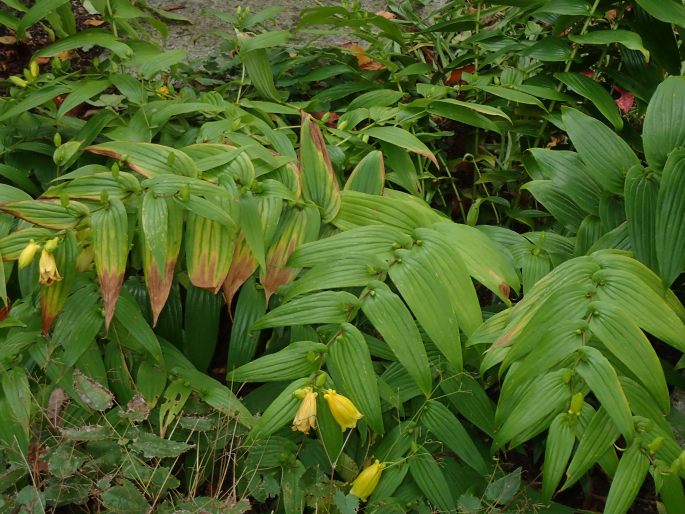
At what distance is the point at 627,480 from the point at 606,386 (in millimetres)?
193

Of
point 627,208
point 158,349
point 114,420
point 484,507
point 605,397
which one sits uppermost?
point 627,208

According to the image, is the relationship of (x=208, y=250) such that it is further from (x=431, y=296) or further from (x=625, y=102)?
(x=625, y=102)

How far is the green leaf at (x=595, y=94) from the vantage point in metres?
1.97

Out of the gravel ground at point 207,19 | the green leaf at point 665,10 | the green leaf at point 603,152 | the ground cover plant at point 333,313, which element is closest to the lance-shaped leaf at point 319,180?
the ground cover plant at point 333,313

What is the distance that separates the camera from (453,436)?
1.56 metres

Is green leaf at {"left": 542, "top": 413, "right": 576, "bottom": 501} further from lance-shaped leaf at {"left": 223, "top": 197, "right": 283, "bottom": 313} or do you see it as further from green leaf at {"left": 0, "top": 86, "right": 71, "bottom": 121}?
green leaf at {"left": 0, "top": 86, "right": 71, "bottom": 121}

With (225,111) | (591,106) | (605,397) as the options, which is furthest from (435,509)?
(591,106)

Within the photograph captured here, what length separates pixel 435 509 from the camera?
1.54 m

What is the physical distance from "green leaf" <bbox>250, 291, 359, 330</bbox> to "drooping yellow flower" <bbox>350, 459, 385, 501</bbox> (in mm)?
308

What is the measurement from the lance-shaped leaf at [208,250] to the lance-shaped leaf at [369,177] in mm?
398

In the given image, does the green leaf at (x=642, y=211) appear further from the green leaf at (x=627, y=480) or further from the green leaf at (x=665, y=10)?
the green leaf at (x=665, y=10)

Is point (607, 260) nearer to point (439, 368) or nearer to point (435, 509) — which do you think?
point (439, 368)

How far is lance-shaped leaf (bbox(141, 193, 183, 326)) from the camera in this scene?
55.1 inches

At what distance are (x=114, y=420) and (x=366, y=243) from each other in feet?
2.14
